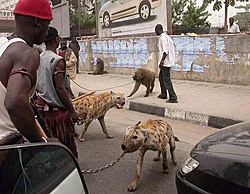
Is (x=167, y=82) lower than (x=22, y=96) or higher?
lower

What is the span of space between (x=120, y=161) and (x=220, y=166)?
2451 mm

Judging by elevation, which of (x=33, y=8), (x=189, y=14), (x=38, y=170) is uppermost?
(x=189, y=14)

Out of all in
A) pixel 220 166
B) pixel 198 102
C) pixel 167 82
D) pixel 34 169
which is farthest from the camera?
pixel 198 102

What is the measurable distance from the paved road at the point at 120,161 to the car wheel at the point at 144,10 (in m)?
6.51

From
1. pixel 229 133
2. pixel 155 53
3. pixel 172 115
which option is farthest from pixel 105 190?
pixel 155 53

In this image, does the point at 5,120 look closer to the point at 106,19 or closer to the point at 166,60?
the point at 166,60

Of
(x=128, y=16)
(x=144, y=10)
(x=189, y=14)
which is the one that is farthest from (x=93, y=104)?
(x=189, y=14)

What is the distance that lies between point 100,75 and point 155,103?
6337 mm

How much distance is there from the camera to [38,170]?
142cm

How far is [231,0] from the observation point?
2223 centimetres

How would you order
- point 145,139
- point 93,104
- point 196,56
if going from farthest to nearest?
1. point 196,56
2. point 93,104
3. point 145,139

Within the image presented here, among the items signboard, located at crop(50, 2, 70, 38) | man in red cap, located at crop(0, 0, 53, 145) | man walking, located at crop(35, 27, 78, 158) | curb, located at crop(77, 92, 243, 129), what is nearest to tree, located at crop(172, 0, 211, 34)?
signboard, located at crop(50, 2, 70, 38)

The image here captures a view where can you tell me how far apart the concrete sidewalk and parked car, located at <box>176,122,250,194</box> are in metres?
3.77

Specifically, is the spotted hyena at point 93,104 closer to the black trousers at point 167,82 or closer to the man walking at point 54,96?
the man walking at point 54,96
